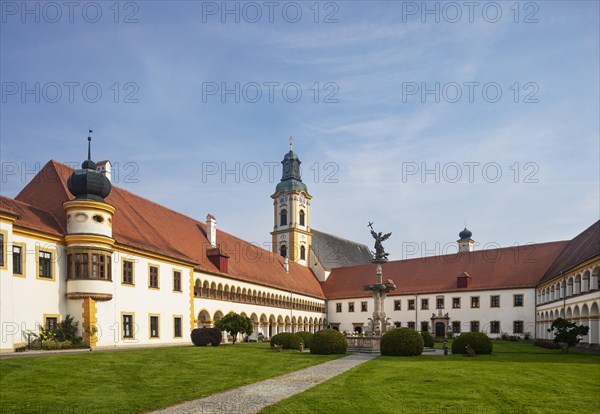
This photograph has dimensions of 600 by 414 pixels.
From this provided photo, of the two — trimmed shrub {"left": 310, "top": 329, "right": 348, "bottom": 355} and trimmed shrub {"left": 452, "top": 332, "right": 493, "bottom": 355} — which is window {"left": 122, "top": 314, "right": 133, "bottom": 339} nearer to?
trimmed shrub {"left": 310, "top": 329, "right": 348, "bottom": 355}

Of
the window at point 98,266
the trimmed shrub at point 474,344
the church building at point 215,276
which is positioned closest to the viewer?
the church building at point 215,276

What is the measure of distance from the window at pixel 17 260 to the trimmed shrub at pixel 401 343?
19.8 metres

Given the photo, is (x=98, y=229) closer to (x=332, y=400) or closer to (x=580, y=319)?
(x=332, y=400)

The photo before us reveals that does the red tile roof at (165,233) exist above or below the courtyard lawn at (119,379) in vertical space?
above

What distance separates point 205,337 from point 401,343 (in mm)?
12214

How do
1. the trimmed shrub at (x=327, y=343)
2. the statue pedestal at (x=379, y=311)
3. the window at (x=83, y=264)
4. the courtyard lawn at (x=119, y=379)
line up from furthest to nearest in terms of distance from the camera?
the statue pedestal at (x=379, y=311)
the trimmed shrub at (x=327, y=343)
the window at (x=83, y=264)
the courtyard lawn at (x=119, y=379)

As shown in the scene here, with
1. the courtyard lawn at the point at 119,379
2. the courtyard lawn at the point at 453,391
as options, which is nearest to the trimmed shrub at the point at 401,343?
the courtyard lawn at the point at 119,379

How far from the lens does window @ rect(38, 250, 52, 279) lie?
27.3 metres

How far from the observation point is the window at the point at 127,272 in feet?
105

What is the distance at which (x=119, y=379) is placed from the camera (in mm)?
17391

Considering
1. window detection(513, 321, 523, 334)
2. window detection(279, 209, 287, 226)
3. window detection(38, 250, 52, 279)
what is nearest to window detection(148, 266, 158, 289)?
window detection(38, 250, 52, 279)

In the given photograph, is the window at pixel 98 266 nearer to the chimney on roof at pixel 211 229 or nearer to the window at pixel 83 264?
the window at pixel 83 264

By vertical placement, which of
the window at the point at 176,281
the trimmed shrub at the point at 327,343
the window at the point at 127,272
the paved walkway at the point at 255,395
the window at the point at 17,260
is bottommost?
the trimmed shrub at the point at 327,343

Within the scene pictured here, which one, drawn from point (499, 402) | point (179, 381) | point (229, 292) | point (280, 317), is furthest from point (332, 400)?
point (280, 317)
